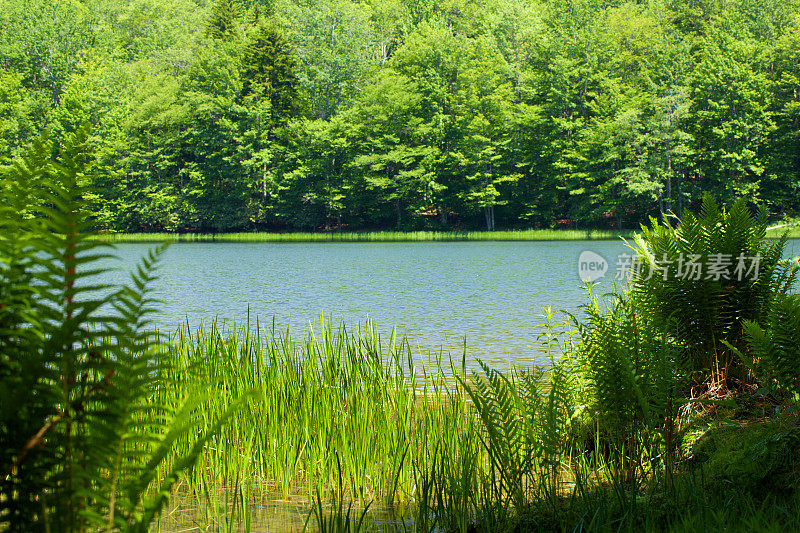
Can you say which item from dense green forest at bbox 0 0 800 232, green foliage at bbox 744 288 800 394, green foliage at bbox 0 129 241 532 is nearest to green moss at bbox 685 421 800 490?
green foliage at bbox 744 288 800 394

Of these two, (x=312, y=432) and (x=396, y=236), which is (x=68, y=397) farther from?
(x=396, y=236)

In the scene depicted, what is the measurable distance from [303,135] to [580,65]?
19.9 m

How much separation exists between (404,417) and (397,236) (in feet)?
127

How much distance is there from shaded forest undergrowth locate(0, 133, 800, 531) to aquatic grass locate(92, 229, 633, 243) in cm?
3686

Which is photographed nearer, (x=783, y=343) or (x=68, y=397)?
(x=68, y=397)

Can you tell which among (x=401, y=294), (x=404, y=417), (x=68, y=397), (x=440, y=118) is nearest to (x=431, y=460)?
(x=404, y=417)

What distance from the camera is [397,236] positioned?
42.5 metres

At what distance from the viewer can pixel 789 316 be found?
8.82ft

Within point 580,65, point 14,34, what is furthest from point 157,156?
point 580,65

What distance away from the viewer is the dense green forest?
4044cm

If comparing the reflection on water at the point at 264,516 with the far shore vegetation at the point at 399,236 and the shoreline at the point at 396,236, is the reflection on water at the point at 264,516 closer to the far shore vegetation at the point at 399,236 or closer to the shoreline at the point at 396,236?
the shoreline at the point at 396,236

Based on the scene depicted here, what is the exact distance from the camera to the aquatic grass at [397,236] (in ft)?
134
